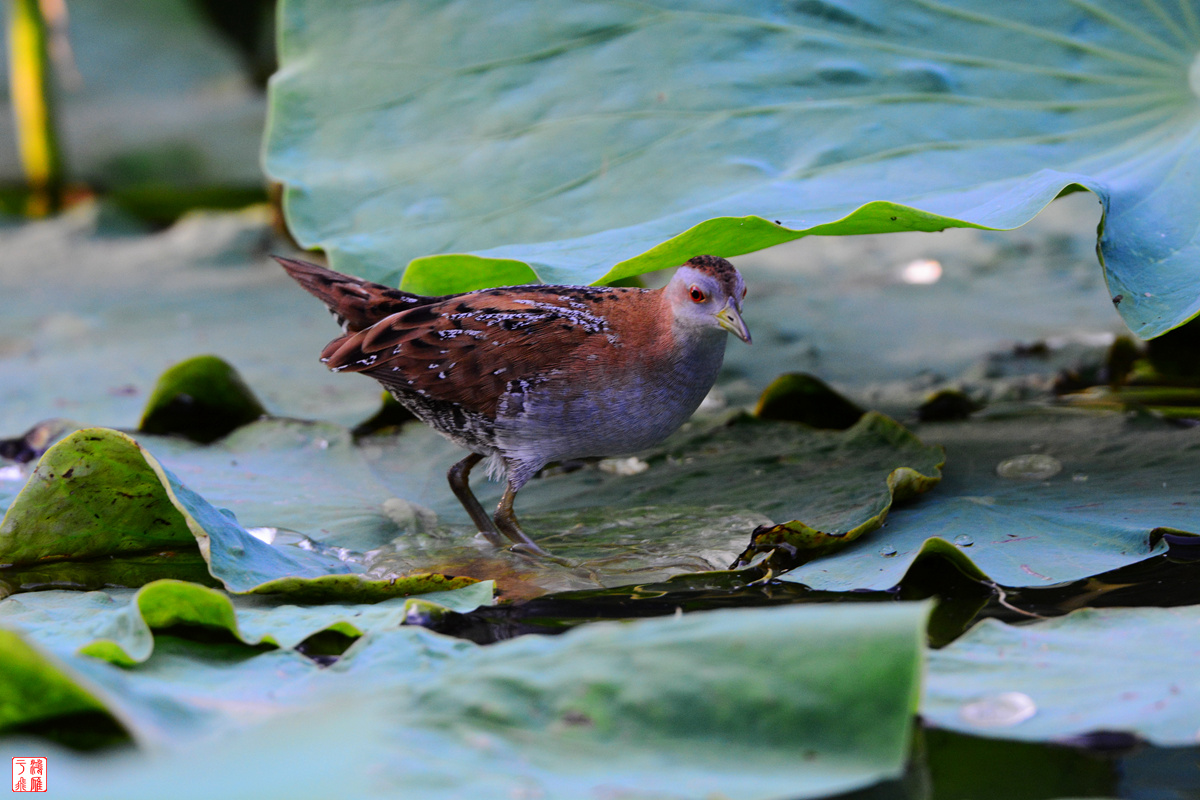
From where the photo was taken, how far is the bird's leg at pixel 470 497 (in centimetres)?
295

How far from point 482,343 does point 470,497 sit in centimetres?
46

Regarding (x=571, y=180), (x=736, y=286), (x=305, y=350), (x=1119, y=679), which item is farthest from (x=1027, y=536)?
(x=305, y=350)

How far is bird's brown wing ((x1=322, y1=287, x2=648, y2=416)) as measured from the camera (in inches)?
119

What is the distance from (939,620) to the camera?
2271 millimetres

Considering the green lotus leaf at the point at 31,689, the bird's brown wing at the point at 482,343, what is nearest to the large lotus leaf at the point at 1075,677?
the green lotus leaf at the point at 31,689

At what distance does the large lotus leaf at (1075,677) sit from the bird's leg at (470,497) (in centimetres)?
137

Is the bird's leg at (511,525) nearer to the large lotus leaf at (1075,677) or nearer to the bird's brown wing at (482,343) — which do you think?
the bird's brown wing at (482,343)

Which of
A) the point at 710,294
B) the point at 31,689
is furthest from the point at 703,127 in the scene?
the point at 31,689

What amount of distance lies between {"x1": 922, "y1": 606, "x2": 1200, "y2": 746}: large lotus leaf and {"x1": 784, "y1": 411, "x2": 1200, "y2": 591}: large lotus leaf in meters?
0.31

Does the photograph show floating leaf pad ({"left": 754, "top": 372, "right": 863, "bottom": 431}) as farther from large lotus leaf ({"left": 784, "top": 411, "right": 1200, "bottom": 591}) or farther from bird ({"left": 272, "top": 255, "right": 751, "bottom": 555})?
bird ({"left": 272, "top": 255, "right": 751, "bottom": 555})

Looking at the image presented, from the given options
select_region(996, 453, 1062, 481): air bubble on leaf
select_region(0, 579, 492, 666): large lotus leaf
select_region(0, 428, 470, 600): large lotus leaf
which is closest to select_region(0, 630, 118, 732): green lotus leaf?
select_region(0, 579, 492, 666): large lotus leaf

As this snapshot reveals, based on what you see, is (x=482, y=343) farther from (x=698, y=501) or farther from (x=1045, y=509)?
(x=1045, y=509)

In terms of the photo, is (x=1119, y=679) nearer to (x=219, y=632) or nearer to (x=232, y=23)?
(x=219, y=632)

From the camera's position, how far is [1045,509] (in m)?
2.66
